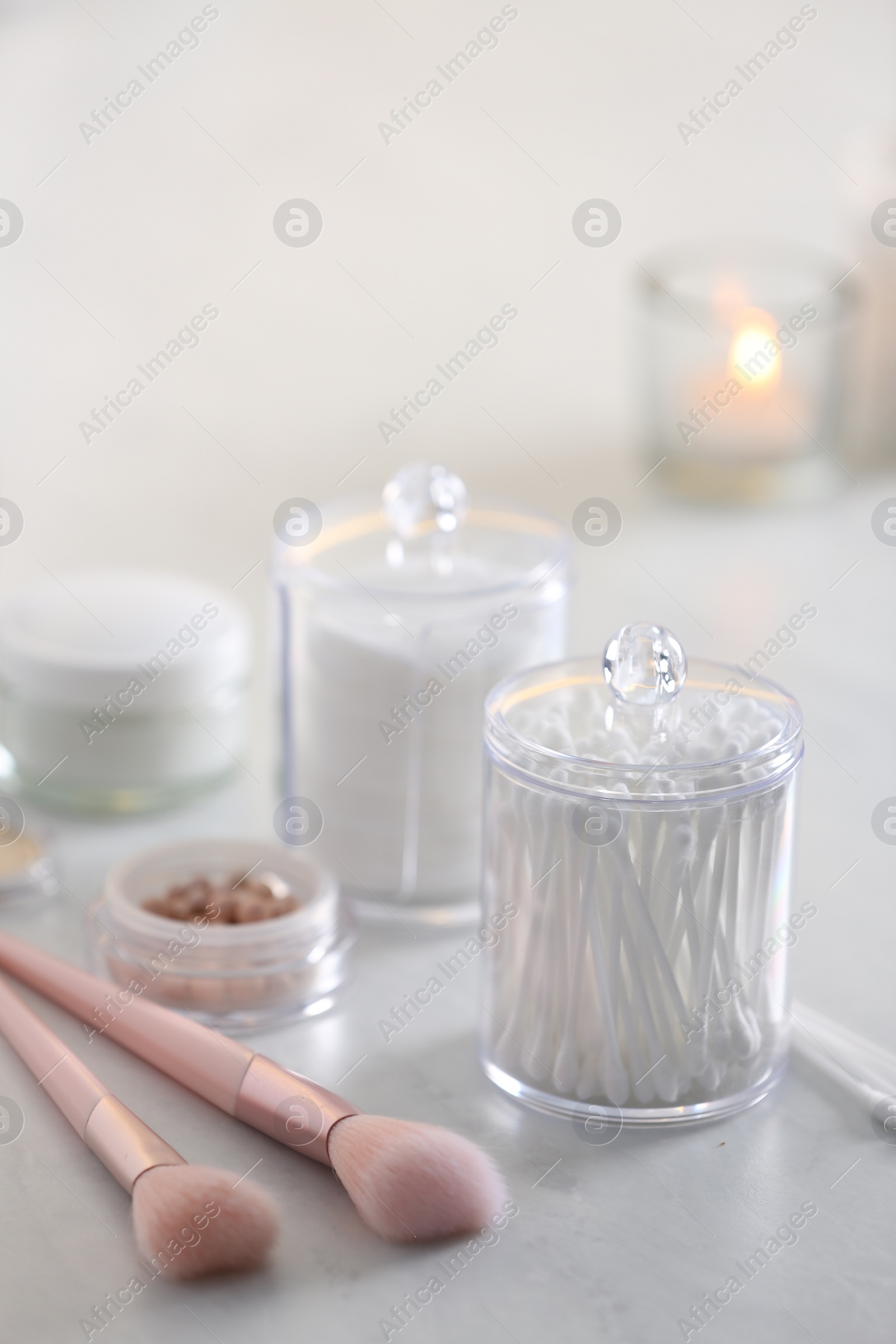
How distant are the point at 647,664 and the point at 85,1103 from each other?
8.8 inches

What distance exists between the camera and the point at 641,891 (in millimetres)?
454

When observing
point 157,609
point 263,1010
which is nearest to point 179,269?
point 157,609

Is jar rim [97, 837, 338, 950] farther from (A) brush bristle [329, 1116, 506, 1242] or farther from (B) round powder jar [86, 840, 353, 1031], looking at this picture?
(A) brush bristle [329, 1116, 506, 1242]

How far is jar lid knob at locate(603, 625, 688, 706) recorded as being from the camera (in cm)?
47

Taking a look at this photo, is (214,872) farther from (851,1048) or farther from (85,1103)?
(851,1048)

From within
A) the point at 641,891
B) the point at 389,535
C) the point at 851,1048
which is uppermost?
the point at 389,535

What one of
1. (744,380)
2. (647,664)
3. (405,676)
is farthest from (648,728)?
(744,380)

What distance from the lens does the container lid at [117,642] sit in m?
0.66

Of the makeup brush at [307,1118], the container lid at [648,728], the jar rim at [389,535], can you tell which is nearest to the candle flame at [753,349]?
the jar rim at [389,535]

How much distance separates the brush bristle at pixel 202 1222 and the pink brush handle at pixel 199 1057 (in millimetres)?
43

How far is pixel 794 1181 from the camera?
1.50ft

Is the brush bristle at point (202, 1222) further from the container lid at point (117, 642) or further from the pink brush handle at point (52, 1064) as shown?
the container lid at point (117, 642)

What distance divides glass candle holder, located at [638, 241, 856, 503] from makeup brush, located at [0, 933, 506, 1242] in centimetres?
63

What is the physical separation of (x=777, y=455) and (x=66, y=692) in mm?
559
